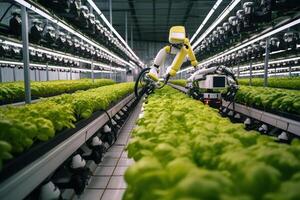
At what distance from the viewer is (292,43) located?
757cm

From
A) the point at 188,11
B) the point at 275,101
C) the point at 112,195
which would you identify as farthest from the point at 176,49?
the point at 188,11

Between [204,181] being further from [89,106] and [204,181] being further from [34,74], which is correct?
[34,74]

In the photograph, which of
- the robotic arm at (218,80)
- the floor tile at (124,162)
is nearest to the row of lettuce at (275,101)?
the robotic arm at (218,80)

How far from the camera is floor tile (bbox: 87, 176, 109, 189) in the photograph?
12.9ft

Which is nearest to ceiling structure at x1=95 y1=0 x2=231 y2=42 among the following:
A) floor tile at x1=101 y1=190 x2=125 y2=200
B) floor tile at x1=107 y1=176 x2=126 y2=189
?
floor tile at x1=107 y1=176 x2=126 y2=189

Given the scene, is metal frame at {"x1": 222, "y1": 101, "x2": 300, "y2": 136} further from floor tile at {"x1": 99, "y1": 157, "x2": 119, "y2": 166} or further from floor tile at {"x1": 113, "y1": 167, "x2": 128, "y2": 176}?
floor tile at {"x1": 99, "y1": 157, "x2": 119, "y2": 166}

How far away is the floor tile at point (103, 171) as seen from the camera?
14.5 ft

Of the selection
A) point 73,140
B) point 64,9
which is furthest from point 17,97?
point 73,140

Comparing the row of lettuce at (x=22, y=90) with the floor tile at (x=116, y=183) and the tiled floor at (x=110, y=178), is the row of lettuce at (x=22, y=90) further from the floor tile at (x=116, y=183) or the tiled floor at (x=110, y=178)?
the floor tile at (x=116, y=183)

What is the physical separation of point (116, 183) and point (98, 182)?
0.25 m

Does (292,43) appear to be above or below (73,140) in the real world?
above

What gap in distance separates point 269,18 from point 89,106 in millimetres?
3203

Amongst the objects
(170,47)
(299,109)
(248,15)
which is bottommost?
(299,109)

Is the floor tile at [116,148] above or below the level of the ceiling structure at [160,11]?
below
